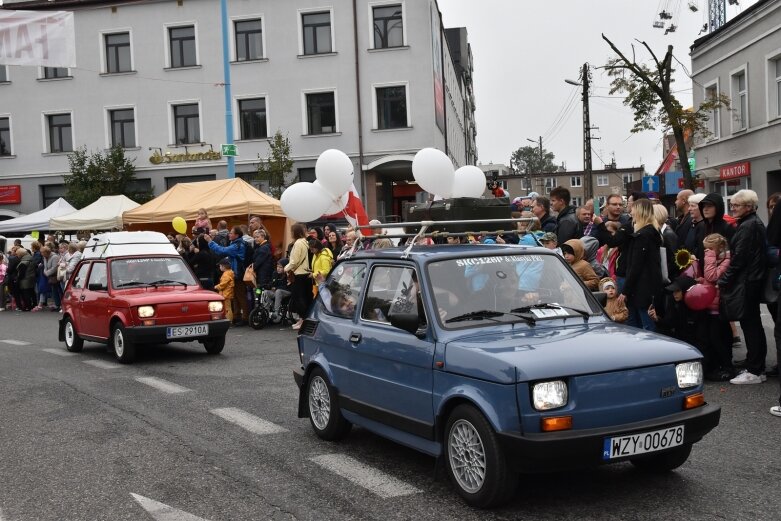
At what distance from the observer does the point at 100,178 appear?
116ft

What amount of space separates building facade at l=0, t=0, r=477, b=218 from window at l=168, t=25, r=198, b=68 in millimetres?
45

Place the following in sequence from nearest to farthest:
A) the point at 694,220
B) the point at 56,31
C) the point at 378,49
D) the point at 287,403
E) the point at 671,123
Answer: the point at 287,403
the point at 694,220
the point at 56,31
the point at 671,123
the point at 378,49

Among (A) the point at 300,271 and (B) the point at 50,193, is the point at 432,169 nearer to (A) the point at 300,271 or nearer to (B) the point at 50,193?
(A) the point at 300,271

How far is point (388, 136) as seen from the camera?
112 ft

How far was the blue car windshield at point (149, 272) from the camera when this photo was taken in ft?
40.9

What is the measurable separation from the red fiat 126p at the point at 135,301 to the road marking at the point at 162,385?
1.28 m

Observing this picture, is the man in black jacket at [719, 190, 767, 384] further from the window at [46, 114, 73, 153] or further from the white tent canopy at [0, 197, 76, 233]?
the window at [46, 114, 73, 153]

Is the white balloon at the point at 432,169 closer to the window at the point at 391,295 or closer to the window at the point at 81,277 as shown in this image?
the window at the point at 391,295

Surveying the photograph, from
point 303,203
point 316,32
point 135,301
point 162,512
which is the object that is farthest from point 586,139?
point 162,512

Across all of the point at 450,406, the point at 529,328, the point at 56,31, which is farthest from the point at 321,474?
the point at 56,31

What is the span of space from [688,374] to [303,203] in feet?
28.8

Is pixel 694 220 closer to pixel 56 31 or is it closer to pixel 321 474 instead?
pixel 321 474

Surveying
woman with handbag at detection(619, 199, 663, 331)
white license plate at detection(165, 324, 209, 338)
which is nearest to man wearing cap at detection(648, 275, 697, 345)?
woman with handbag at detection(619, 199, 663, 331)

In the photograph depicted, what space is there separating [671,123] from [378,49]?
12827 mm
